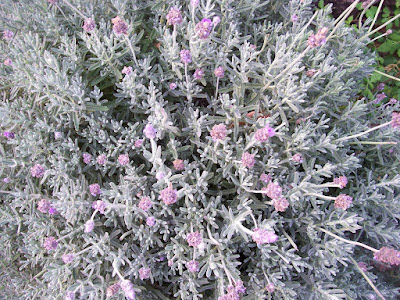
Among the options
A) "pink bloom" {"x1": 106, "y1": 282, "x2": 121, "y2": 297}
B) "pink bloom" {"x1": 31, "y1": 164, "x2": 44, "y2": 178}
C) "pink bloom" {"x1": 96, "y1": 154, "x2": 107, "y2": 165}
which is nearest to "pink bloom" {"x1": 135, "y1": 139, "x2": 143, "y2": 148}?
"pink bloom" {"x1": 96, "y1": 154, "x2": 107, "y2": 165}

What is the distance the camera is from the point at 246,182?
7.35 feet

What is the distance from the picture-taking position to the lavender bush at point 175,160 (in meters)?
2.19

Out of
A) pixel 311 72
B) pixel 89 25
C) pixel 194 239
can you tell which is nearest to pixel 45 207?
pixel 194 239

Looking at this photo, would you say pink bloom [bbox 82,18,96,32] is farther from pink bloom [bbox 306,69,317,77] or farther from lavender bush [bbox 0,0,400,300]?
pink bloom [bbox 306,69,317,77]

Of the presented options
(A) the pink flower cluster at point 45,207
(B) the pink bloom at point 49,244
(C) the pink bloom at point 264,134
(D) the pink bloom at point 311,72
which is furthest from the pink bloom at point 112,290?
(D) the pink bloom at point 311,72

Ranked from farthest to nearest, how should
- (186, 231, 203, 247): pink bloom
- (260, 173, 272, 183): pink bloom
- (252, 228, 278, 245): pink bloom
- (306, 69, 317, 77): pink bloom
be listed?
(306, 69, 317, 77): pink bloom
(260, 173, 272, 183): pink bloom
(186, 231, 203, 247): pink bloom
(252, 228, 278, 245): pink bloom

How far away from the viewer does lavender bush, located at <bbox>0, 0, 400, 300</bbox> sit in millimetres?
2191

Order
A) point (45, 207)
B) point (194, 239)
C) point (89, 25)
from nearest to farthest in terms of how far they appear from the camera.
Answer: point (194, 239) < point (89, 25) < point (45, 207)

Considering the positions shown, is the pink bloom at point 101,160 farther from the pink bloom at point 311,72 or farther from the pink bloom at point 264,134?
the pink bloom at point 311,72

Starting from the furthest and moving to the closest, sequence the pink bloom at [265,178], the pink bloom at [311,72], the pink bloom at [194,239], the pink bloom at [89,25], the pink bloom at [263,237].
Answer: the pink bloom at [311,72], the pink bloom at [265,178], the pink bloom at [89,25], the pink bloom at [194,239], the pink bloom at [263,237]

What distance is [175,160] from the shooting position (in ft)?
→ 7.25

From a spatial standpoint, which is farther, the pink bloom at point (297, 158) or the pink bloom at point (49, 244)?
the pink bloom at point (297, 158)

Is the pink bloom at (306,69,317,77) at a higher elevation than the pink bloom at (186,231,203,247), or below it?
higher

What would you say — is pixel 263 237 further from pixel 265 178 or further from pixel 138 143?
pixel 138 143
